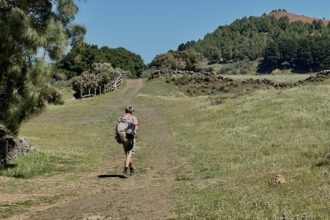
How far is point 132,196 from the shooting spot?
581 inches

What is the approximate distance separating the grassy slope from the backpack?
7.13 ft

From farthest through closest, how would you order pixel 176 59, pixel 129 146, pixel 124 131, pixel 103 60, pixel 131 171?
1. pixel 176 59
2. pixel 103 60
3. pixel 131 171
4. pixel 129 146
5. pixel 124 131

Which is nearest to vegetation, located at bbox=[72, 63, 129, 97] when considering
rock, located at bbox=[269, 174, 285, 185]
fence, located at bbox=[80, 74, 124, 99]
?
fence, located at bbox=[80, 74, 124, 99]

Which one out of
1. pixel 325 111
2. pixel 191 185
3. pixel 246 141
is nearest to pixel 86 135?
pixel 246 141

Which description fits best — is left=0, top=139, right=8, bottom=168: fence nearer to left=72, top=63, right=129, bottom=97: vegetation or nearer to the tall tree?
→ the tall tree

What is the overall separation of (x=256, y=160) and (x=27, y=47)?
28.0 ft

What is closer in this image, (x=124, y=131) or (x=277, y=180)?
(x=277, y=180)

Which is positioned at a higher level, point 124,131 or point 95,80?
point 95,80

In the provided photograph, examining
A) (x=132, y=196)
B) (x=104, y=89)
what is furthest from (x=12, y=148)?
(x=104, y=89)

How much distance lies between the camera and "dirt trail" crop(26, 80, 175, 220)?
12852 mm

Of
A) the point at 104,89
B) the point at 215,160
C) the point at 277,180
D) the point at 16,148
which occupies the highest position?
the point at 104,89

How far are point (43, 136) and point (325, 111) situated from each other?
52.2 ft

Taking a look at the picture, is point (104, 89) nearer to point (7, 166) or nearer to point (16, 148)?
point (16, 148)

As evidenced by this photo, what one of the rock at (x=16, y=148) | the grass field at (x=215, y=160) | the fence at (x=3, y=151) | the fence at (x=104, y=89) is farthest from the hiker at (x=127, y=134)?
the fence at (x=104, y=89)
